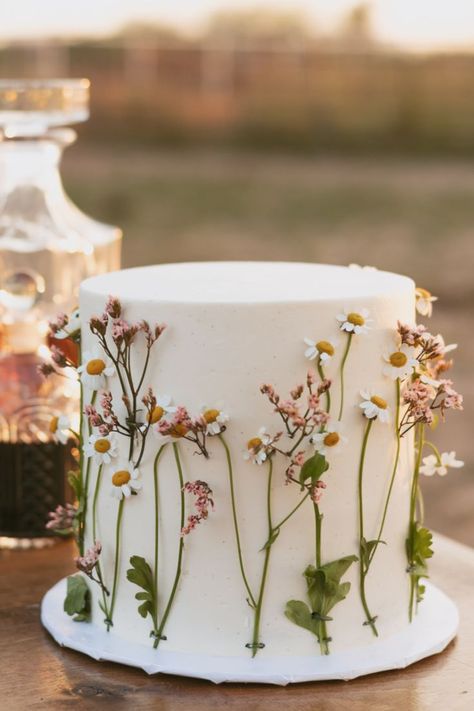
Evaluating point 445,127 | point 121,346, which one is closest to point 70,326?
point 121,346

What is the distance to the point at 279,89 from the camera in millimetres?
7246

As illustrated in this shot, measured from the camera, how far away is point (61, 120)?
4.85 ft

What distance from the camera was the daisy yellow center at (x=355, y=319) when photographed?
3.17 feet

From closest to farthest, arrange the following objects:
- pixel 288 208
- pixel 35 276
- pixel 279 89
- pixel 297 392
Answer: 1. pixel 297 392
2. pixel 35 276
3. pixel 288 208
4. pixel 279 89

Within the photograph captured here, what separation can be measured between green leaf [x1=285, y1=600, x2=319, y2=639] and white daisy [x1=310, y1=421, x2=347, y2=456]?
Answer: 0.13 meters

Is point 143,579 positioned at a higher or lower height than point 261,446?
lower

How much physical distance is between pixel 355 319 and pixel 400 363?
0.06 meters

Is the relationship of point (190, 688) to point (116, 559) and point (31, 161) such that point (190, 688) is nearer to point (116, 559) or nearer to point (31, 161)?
point (116, 559)

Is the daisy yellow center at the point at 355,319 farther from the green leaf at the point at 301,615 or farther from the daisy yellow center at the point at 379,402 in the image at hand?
the green leaf at the point at 301,615

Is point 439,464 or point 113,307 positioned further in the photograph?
point 439,464

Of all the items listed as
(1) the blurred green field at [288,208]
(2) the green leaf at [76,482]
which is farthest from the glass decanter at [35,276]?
(1) the blurred green field at [288,208]

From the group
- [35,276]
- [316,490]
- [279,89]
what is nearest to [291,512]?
[316,490]

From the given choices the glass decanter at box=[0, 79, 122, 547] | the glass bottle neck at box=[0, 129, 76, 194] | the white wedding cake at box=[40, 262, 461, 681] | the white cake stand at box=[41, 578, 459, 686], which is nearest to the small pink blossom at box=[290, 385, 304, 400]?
the white wedding cake at box=[40, 262, 461, 681]

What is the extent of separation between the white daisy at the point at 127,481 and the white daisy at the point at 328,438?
0.15 metres
